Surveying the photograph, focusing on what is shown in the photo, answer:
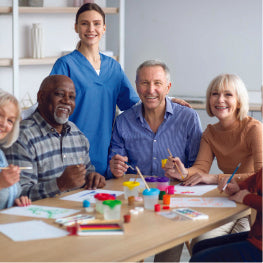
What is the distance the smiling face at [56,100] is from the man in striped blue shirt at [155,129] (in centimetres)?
48

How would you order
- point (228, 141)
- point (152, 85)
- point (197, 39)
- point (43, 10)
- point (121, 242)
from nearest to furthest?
1. point (121, 242)
2. point (228, 141)
3. point (152, 85)
4. point (43, 10)
5. point (197, 39)

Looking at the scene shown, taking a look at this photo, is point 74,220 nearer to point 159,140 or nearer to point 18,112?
point 18,112

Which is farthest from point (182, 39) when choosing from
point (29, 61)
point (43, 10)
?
point (29, 61)

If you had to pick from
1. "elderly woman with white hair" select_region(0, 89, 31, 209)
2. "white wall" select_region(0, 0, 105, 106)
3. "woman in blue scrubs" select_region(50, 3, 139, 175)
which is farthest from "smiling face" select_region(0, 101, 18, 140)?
"white wall" select_region(0, 0, 105, 106)

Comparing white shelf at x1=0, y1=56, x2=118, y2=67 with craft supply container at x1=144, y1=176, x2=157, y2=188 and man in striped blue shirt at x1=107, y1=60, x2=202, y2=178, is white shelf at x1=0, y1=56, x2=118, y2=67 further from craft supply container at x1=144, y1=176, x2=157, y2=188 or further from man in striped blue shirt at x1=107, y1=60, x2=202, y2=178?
craft supply container at x1=144, y1=176, x2=157, y2=188

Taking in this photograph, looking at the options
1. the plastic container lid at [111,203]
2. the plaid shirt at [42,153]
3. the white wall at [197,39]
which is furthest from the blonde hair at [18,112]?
the white wall at [197,39]

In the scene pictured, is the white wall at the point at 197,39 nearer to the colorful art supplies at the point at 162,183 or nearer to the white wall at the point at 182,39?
the white wall at the point at 182,39

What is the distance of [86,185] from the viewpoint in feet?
7.87

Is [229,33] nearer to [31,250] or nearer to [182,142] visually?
[182,142]

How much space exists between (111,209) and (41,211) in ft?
1.01

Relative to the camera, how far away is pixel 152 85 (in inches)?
110

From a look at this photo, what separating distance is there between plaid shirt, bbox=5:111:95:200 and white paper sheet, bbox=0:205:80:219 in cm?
16

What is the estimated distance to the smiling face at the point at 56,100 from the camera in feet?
8.11

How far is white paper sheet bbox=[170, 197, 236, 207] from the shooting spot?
2.12 metres
